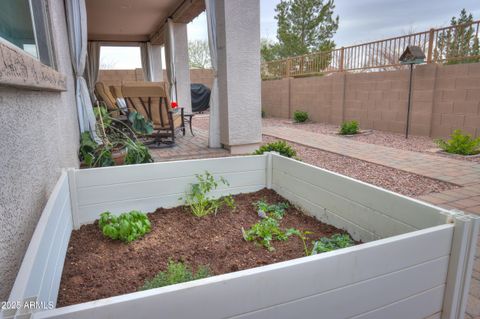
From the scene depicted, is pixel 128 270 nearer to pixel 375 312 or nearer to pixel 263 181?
pixel 375 312

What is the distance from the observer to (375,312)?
0.98 metres

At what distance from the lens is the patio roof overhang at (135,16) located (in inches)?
275

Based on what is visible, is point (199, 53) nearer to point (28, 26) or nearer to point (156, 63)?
point (156, 63)

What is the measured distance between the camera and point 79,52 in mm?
4098

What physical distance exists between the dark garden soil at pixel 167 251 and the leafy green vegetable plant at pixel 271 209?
4 cm

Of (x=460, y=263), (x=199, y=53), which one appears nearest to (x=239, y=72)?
(x=460, y=263)

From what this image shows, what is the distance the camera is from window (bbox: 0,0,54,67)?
1.40 meters

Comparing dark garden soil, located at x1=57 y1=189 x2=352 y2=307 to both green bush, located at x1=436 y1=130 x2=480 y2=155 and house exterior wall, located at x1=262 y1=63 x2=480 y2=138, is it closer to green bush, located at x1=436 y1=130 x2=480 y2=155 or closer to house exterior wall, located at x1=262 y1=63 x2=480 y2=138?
green bush, located at x1=436 y1=130 x2=480 y2=155

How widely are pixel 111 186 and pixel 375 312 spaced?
1.65m

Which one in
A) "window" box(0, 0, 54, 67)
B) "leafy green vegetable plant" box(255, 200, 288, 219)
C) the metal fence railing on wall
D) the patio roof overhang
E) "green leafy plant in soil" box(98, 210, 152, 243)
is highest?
the patio roof overhang

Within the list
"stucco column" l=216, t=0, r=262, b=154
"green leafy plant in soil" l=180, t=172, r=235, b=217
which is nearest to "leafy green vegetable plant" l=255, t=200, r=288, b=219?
"green leafy plant in soil" l=180, t=172, r=235, b=217

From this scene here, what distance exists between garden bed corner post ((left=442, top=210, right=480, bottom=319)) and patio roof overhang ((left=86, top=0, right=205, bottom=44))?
641cm

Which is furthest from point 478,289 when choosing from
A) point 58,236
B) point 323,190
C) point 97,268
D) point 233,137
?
point 233,137

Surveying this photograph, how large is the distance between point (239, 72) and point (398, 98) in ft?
13.4
